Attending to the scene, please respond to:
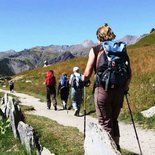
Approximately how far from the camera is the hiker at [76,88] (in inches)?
912

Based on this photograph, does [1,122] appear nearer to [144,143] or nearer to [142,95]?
Answer: [144,143]

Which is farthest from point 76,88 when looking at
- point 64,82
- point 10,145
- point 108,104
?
point 108,104

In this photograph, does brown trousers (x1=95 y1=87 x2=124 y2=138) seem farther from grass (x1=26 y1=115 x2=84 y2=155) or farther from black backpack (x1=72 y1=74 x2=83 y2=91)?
black backpack (x1=72 y1=74 x2=83 y2=91)

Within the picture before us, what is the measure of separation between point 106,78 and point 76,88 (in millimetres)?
13989

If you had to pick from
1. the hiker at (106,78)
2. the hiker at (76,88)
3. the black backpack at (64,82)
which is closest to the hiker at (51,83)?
the black backpack at (64,82)

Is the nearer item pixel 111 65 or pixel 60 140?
pixel 111 65

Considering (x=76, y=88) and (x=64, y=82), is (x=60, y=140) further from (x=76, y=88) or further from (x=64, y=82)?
(x=64, y=82)

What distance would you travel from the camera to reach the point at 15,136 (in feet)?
45.2

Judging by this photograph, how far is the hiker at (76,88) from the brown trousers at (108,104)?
42.3 feet

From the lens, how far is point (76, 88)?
77.3 feet

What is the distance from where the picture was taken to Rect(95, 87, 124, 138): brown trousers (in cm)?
982

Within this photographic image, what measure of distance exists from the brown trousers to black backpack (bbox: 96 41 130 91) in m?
0.19

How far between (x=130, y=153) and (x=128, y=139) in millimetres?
2951

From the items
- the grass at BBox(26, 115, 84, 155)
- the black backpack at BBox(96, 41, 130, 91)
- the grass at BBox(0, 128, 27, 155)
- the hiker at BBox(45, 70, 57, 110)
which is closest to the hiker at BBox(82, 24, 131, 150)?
the black backpack at BBox(96, 41, 130, 91)
